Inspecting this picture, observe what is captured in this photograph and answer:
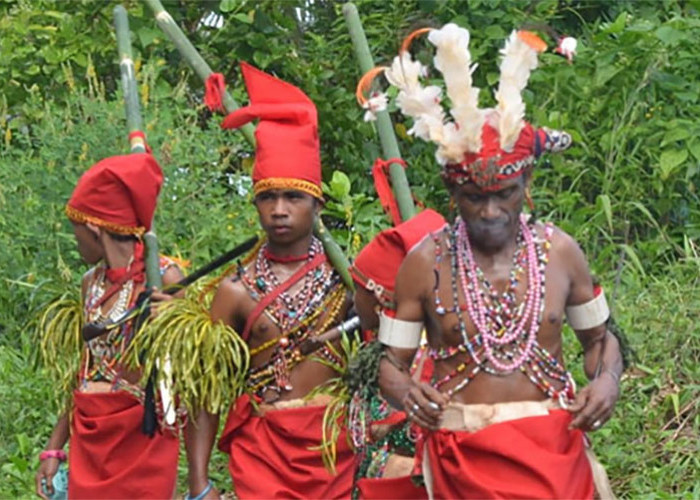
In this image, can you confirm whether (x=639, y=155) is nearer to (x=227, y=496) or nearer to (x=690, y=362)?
(x=690, y=362)

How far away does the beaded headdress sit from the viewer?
4.67m

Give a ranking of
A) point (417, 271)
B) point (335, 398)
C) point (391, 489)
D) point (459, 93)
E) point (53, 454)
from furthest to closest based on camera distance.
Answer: point (53, 454)
point (335, 398)
point (391, 489)
point (417, 271)
point (459, 93)

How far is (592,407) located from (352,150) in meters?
5.66

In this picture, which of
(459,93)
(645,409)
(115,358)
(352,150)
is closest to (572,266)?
(459,93)

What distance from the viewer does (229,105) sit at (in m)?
6.22

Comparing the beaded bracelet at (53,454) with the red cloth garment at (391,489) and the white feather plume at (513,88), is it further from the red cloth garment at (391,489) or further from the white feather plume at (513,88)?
the white feather plume at (513,88)

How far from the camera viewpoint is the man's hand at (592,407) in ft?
15.7

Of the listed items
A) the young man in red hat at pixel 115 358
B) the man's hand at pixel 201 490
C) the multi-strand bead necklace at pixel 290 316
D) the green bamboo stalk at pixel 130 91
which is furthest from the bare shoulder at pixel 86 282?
the man's hand at pixel 201 490

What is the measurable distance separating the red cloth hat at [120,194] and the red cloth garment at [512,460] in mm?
1953

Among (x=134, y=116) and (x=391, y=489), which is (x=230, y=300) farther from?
(x=391, y=489)

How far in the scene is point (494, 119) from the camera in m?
4.76

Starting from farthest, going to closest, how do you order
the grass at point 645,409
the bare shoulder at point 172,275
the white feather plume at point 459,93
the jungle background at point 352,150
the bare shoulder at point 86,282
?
1. the jungle background at point 352,150
2. the grass at point 645,409
3. the bare shoulder at point 86,282
4. the bare shoulder at point 172,275
5. the white feather plume at point 459,93

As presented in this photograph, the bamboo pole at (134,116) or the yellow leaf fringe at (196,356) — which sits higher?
the bamboo pole at (134,116)

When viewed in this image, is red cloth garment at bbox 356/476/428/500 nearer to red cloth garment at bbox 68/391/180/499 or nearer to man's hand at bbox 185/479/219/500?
man's hand at bbox 185/479/219/500
